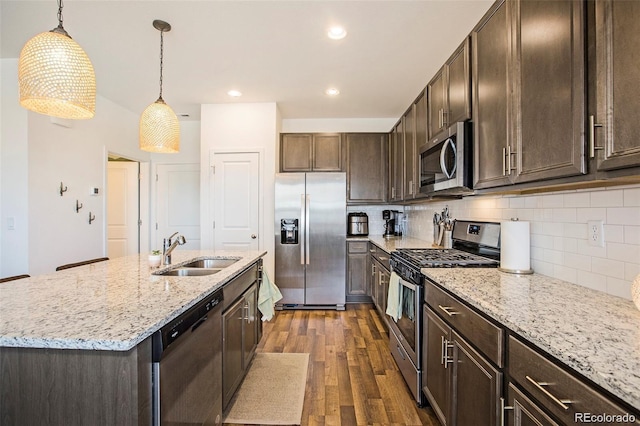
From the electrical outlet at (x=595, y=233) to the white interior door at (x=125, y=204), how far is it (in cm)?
541

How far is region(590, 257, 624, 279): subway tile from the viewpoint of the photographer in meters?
1.30

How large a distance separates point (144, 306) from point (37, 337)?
320 millimetres

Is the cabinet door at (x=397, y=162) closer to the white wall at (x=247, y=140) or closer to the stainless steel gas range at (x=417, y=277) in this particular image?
the stainless steel gas range at (x=417, y=277)

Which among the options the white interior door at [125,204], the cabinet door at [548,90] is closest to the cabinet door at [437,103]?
the cabinet door at [548,90]

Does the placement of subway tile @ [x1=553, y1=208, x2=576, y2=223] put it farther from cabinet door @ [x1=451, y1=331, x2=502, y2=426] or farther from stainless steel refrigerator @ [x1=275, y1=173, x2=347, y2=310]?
stainless steel refrigerator @ [x1=275, y1=173, x2=347, y2=310]

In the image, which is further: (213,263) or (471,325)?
(213,263)

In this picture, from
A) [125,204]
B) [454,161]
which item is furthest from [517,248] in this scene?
[125,204]

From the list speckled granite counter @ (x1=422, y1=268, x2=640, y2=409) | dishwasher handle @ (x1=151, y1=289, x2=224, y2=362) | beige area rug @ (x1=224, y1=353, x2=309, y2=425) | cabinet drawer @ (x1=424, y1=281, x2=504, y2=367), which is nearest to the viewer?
speckled granite counter @ (x1=422, y1=268, x2=640, y2=409)

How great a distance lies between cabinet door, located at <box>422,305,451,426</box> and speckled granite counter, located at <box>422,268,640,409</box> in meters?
0.28

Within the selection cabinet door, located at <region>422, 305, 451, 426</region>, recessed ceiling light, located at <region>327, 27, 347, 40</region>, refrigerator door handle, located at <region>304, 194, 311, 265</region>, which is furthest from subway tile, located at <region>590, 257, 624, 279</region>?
refrigerator door handle, located at <region>304, 194, 311, 265</region>

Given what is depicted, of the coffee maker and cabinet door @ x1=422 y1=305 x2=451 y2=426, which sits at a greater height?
the coffee maker

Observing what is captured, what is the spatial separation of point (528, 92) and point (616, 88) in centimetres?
45

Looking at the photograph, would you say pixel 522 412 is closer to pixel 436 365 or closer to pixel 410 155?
pixel 436 365

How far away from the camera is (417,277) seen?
202 cm
